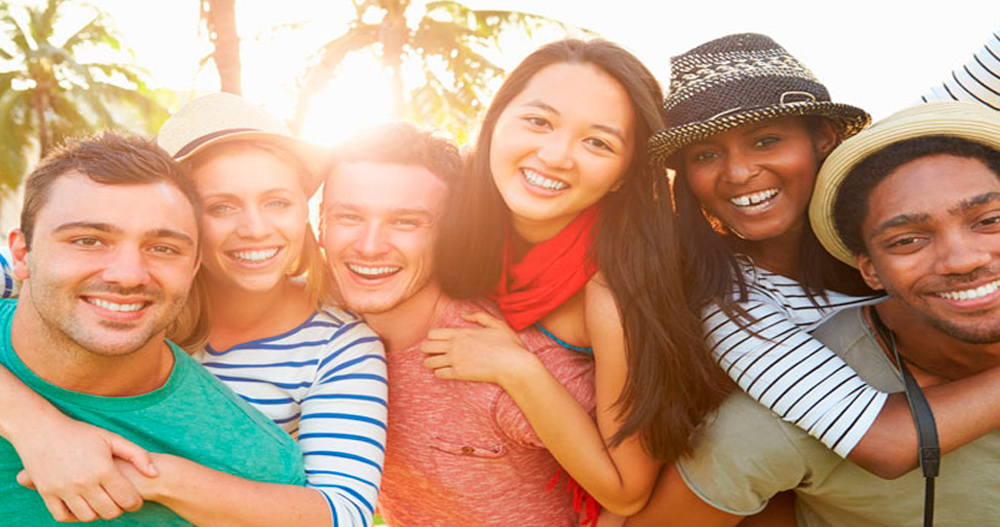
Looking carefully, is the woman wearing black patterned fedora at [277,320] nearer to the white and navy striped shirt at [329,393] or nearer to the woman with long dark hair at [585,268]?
the white and navy striped shirt at [329,393]

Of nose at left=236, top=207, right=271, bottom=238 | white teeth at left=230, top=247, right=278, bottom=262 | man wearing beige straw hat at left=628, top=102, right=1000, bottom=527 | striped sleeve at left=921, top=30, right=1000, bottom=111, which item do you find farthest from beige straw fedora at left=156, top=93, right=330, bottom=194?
striped sleeve at left=921, top=30, right=1000, bottom=111

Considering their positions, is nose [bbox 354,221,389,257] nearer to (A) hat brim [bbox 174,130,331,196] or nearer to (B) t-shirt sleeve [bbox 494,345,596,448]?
(A) hat brim [bbox 174,130,331,196]

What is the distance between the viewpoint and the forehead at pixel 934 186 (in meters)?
2.61

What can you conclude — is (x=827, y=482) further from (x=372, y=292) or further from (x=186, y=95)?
(x=186, y=95)

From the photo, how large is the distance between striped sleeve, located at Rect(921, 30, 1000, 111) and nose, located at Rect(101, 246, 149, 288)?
4.22m

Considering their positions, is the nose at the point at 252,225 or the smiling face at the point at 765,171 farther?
the smiling face at the point at 765,171

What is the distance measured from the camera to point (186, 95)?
15883 mm

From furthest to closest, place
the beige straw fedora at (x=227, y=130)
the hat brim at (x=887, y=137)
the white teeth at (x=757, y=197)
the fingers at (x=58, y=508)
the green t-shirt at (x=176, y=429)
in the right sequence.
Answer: the white teeth at (x=757, y=197) → the beige straw fedora at (x=227, y=130) → the hat brim at (x=887, y=137) → the green t-shirt at (x=176, y=429) → the fingers at (x=58, y=508)

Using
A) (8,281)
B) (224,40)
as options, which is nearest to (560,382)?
(8,281)

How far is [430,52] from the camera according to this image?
759 inches

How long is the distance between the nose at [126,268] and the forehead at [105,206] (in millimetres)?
74

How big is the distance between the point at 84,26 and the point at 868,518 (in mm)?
29827

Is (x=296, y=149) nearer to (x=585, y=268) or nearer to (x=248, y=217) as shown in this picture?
(x=248, y=217)

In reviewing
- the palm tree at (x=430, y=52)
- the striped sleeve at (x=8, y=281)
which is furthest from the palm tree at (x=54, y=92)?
the striped sleeve at (x=8, y=281)
